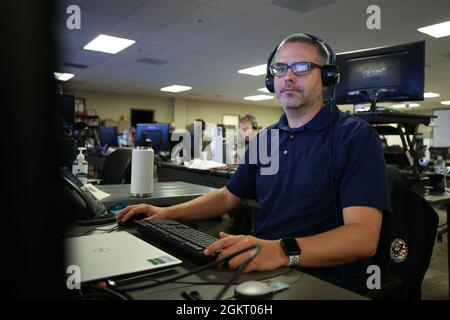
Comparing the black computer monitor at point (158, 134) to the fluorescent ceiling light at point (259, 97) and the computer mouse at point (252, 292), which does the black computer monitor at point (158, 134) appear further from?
the fluorescent ceiling light at point (259, 97)

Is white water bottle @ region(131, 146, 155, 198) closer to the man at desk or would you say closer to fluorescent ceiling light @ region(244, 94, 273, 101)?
the man at desk

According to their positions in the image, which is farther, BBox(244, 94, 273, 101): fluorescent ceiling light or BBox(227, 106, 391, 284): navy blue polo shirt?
BBox(244, 94, 273, 101): fluorescent ceiling light

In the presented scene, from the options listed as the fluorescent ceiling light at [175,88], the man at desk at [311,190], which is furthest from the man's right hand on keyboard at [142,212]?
the fluorescent ceiling light at [175,88]

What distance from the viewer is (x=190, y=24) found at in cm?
456

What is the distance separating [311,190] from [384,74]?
142cm

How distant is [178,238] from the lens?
2.68 feet

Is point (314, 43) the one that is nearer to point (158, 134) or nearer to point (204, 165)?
point (204, 165)

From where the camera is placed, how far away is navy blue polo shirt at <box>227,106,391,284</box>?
94 cm

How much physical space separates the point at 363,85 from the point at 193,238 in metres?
1.78

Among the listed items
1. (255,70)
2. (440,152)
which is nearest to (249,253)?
(255,70)

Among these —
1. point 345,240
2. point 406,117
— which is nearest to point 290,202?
point 345,240

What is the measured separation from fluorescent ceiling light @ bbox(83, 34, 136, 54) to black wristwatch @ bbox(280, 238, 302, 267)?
17.1 feet

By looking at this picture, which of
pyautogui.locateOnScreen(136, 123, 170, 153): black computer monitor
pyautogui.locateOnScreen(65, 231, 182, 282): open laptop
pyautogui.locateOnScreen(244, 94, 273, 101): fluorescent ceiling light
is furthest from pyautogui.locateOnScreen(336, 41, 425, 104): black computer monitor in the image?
pyautogui.locateOnScreen(244, 94, 273, 101): fluorescent ceiling light
